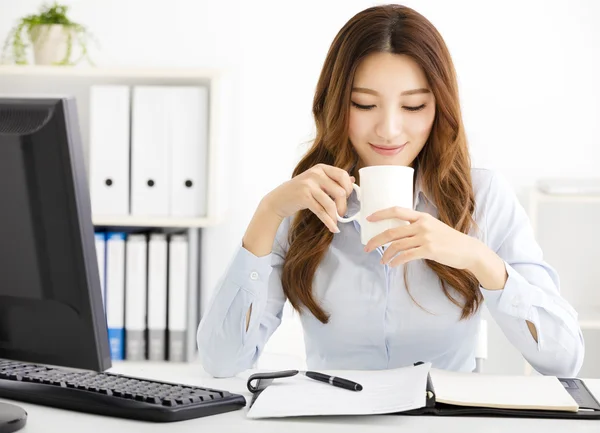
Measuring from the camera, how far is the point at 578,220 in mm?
2906

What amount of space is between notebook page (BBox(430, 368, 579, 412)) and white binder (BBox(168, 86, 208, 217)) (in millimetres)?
1444

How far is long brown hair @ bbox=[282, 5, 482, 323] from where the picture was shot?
1.62 m

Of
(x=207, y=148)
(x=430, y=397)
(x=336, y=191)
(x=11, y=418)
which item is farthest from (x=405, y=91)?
(x=207, y=148)

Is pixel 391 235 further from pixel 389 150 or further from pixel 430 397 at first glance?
pixel 389 150

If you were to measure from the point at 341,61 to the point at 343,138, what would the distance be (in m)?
0.15

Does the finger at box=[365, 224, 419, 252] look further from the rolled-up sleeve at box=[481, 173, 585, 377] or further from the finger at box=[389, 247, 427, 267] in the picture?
the rolled-up sleeve at box=[481, 173, 585, 377]

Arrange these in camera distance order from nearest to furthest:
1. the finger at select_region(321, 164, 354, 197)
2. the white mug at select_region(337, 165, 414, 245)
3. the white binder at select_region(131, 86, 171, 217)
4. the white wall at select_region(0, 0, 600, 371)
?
1. the white mug at select_region(337, 165, 414, 245)
2. the finger at select_region(321, 164, 354, 197)
3. the white binder at select_region(131, 86, 171, 217)
4. the white wall at select_region(0, 0, 600, 371)

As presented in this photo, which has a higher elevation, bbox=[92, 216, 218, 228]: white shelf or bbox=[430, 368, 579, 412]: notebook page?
bbox=[92, 216, 218, 228]: white shelf

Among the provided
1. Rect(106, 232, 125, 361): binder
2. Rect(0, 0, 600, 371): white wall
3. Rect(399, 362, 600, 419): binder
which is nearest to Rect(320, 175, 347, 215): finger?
Rect(399, 362, 600, 419): binder

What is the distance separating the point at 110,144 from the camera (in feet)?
8.55

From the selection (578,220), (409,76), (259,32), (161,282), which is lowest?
(161,282)

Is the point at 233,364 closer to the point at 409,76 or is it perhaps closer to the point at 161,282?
the point at 409,76


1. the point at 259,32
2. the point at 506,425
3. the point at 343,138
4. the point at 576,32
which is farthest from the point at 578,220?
the point at 506,425

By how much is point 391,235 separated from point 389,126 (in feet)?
1.16
